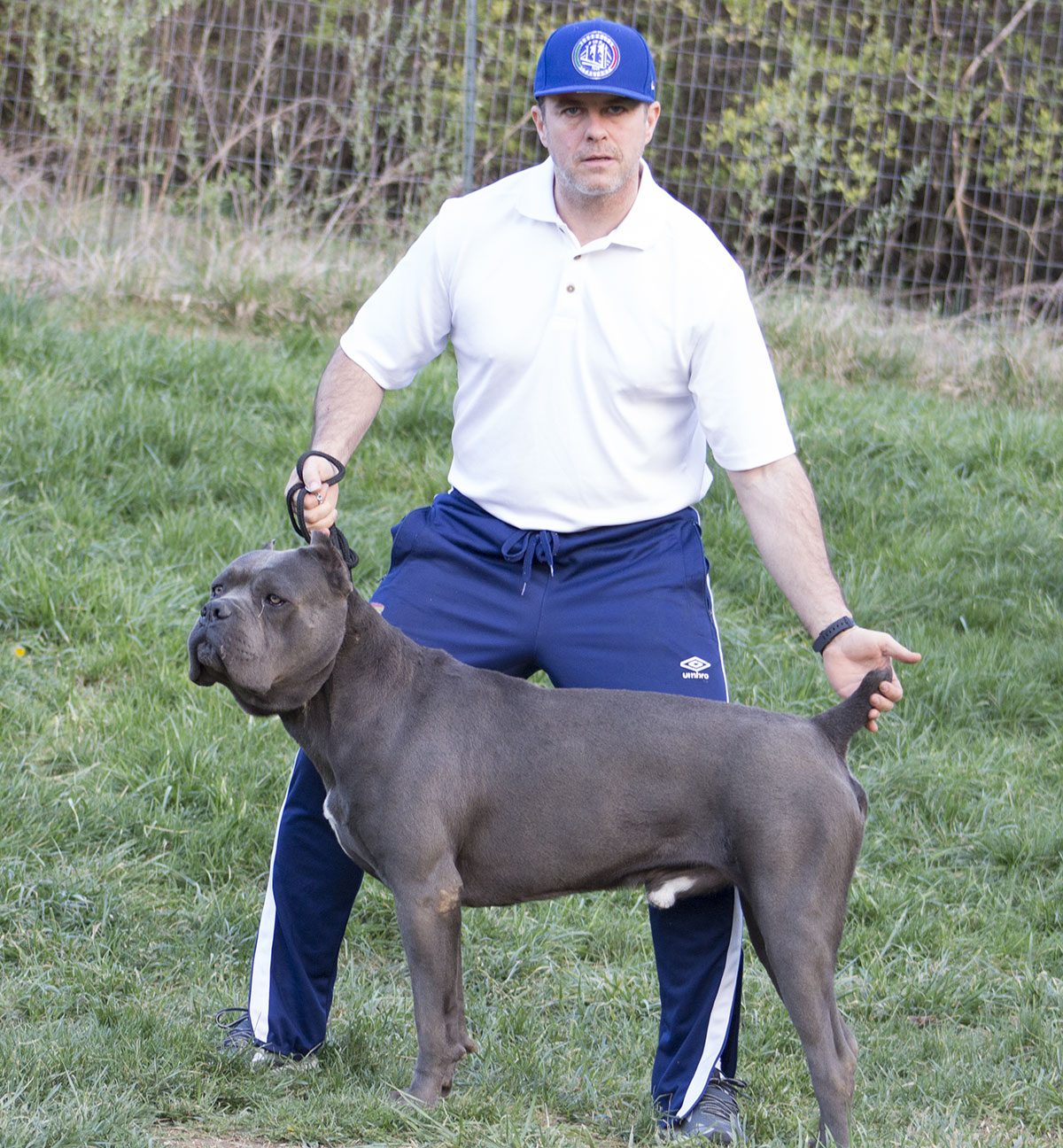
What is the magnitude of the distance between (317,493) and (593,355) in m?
0.83

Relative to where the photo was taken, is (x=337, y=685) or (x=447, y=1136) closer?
(x=447, y=1136)

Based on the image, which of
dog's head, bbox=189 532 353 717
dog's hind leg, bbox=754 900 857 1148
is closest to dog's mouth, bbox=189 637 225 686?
dog's head, bbox=189 532 353 717

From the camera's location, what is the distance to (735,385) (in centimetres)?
367

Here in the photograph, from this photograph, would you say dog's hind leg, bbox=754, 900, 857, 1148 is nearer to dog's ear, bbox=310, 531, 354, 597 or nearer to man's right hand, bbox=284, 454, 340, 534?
dog's ear, bbox=310, 531, 354, 597

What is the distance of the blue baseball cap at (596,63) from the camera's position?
3627 mm

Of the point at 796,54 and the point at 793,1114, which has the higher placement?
the point at 796,54

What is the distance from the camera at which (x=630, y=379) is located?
3.72 m

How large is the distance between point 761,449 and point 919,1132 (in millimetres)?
1739

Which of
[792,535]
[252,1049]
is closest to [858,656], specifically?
[792,535]

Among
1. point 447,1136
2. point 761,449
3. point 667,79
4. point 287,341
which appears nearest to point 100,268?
point 287,341

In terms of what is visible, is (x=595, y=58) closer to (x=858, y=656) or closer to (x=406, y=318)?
(x=406, y=318)

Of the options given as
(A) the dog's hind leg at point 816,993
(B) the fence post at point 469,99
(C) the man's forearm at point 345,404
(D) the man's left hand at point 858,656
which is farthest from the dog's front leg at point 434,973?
(B) the fence post at point 469,99

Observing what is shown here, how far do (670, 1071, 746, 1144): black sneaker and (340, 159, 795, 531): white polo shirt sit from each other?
1501 mm

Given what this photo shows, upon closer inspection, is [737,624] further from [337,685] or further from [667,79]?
[667,79]
